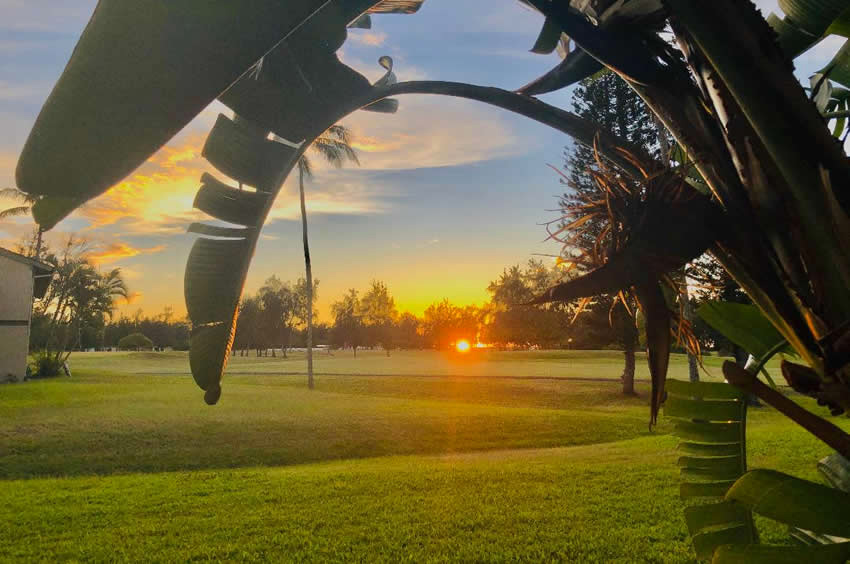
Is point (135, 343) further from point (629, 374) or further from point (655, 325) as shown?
point (655, 325)

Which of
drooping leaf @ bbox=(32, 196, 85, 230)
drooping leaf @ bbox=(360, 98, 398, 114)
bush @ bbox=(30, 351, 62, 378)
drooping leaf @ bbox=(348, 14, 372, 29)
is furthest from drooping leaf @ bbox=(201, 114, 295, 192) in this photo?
bush @ bbox=(30, 351, 62, 378)

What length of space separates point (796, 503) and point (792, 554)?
6 centimetres

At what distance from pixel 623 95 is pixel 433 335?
30.9 m

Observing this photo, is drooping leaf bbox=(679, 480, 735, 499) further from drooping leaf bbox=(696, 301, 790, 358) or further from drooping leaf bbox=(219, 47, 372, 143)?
drooping leaf bbox=(219, 47, 372, 143)

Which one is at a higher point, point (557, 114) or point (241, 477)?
point (557, 114)

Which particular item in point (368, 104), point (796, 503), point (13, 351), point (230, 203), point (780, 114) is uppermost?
point (368, 104)

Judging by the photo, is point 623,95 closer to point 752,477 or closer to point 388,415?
point 388,415

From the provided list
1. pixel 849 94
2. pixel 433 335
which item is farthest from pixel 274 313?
pixel 849 94

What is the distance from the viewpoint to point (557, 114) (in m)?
0.92

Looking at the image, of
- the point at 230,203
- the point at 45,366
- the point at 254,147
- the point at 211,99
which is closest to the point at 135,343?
the point at 45,366

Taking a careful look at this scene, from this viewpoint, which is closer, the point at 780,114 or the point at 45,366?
the point at 780,114

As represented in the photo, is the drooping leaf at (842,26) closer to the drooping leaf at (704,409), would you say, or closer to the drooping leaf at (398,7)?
the drooping leaf at (704,409)

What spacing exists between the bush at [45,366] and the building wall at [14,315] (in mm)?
3232

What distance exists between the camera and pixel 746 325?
3.59 feet
